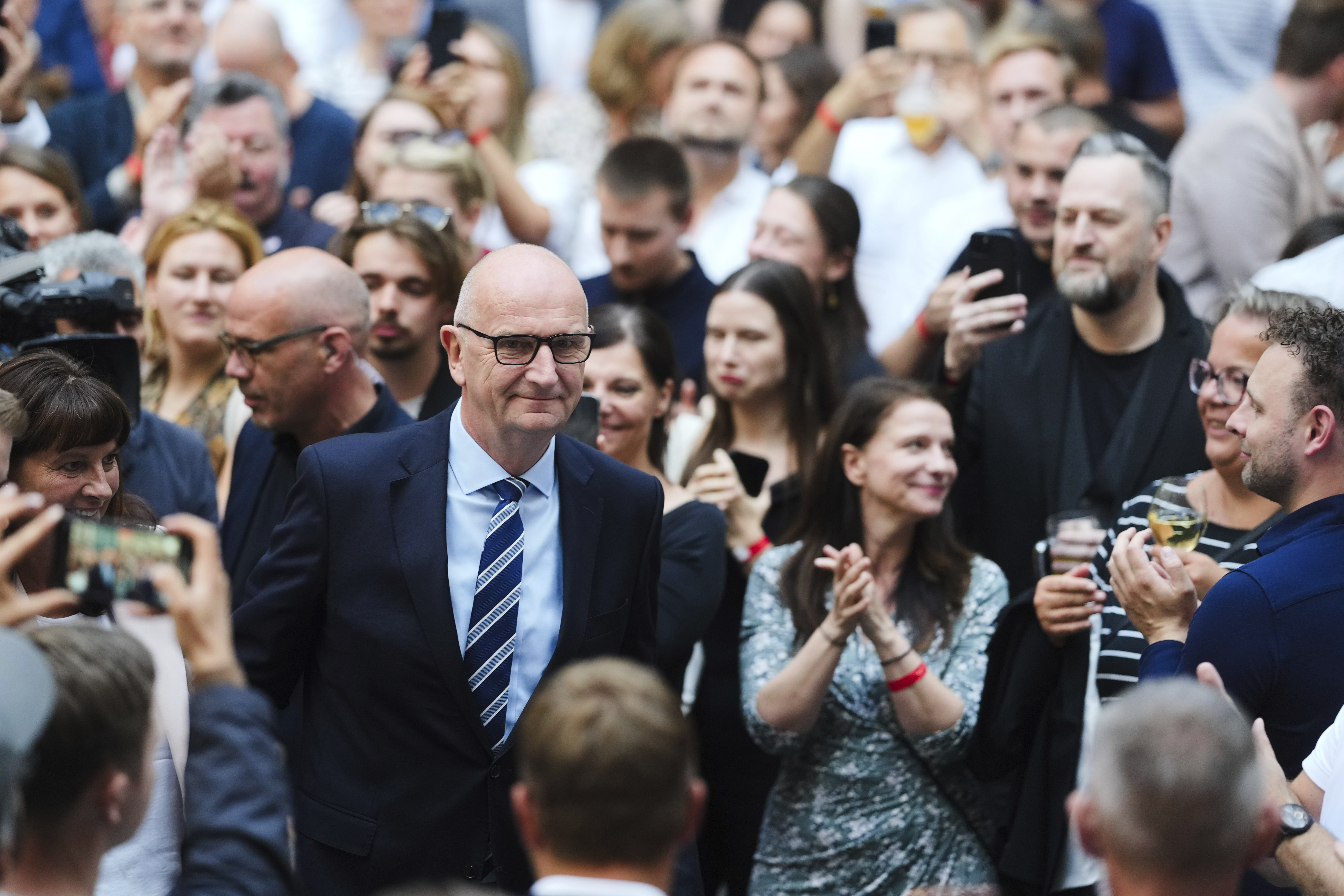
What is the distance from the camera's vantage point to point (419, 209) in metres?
5.35

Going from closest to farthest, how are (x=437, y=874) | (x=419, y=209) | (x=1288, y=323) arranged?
(x=437, y=874), (x=1288, y=323), (x=419, y=209)

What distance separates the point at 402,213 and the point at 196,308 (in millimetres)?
776

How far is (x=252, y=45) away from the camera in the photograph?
276 inches

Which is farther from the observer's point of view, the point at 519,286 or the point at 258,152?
the point at 258,152

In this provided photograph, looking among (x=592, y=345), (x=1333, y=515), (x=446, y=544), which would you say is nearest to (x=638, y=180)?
(x=592, y=345)

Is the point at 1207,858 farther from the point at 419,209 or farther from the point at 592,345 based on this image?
the point at 419,209

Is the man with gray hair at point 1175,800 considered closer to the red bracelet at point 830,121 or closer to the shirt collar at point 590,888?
the shirt collar at point 590,888

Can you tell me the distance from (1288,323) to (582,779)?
2.16 meters

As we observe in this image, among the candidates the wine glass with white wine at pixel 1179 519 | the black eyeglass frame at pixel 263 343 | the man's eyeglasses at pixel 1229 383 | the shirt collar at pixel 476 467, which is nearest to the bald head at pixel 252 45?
the black eyeglass frame at pixel 263 343

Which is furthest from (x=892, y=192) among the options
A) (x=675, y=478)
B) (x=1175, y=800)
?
(x=1175, y=800)

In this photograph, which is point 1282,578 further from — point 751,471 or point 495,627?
point 751,471

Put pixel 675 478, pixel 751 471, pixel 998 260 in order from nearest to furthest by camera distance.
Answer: pixel 751 471 < pixel 998 260 < pixel 675 478

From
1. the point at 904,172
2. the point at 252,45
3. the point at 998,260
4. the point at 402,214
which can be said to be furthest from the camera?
the point at 252,45

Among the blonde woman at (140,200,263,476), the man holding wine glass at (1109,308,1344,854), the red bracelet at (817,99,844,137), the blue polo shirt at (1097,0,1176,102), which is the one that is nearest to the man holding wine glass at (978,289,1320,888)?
the man holding wine glass at (1109,308,1344,854)
